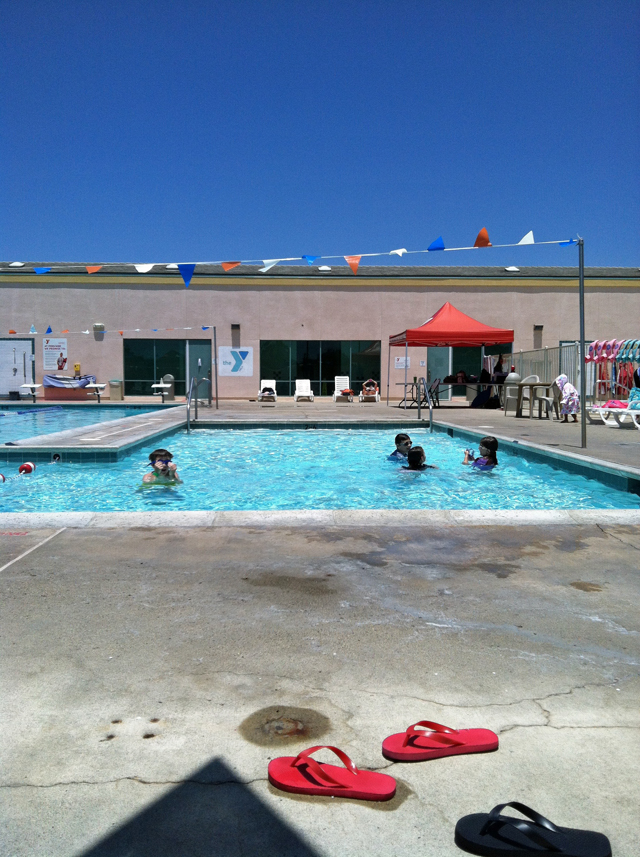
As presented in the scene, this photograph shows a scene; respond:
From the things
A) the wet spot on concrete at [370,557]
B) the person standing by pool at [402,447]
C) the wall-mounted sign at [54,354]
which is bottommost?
the wet spot on concrete at [370,557]

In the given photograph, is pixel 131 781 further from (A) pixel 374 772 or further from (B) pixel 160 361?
(B) pixel 160 361

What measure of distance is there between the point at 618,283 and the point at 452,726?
25953 millimetres

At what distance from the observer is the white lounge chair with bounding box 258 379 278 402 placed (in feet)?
75.6

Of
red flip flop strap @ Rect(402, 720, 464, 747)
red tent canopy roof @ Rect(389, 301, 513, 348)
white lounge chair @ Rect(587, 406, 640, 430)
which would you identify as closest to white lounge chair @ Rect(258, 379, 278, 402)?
red tent canopy roof @ Rect(389, 301, 513, 348)

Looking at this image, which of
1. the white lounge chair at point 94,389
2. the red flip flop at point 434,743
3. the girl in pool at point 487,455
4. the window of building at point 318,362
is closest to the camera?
the red flip flop at point 434,743

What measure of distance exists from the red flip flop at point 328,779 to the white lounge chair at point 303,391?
21.8 metres

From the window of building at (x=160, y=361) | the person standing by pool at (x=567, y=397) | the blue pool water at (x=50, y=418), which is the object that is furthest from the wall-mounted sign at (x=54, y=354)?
the person standing by pool at (x=567, y=397)

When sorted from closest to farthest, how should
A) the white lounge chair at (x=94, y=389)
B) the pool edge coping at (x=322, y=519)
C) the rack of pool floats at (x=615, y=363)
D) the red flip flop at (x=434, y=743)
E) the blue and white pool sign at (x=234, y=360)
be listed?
1. the red flip flop at (x=434, y=743)
2. the pool edge coping at (x=322, y=519)
3. the rack of pool floats at (x=615, y=363)
4. the white lounge chair at (x=94, y=389)
5. the blue and white pool sign at (x=234, y=360)

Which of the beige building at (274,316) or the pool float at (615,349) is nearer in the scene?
the pool float at (615,349)

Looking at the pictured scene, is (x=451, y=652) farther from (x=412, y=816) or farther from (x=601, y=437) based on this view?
(x=601, y=437)

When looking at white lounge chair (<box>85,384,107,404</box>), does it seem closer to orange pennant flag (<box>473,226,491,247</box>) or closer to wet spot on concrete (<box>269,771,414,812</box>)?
orange pennant flag (<box>473,226,491,247</box>)

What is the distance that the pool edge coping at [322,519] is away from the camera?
5102 mm

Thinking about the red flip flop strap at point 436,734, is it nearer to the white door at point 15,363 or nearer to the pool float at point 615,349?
the pool float at point 615,349

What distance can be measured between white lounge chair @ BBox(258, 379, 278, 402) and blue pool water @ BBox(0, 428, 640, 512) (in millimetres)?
11442
